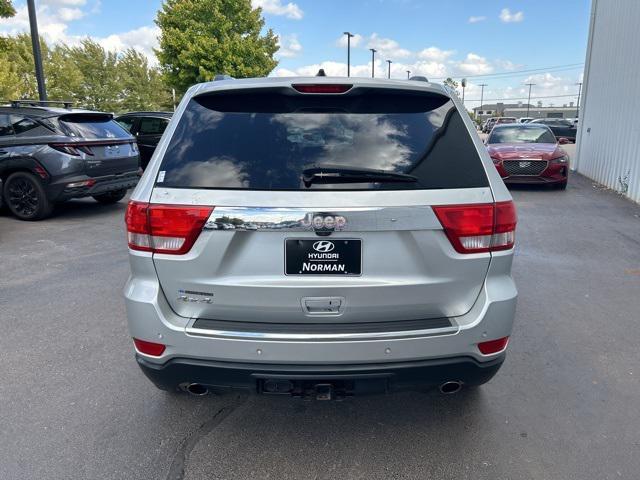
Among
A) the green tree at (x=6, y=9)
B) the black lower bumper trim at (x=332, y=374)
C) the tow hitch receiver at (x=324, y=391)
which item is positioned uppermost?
the green tree at (x=6, y=9)

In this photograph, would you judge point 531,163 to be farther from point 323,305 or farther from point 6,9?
point 6,9

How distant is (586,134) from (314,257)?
15696 millimetres

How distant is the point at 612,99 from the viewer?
12781 millimetres

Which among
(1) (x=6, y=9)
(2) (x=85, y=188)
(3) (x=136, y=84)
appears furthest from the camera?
(3) (x=136, y=84)

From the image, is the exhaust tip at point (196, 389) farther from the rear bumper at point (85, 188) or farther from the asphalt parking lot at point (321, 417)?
the rear bumper at point (85, 188)

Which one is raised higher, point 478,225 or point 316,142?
point 316,142

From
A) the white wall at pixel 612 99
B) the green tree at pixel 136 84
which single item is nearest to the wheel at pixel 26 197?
the white wall at pixel 612 99

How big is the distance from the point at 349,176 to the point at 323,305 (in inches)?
23.6

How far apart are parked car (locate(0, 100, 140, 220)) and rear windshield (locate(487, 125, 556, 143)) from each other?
387 inches

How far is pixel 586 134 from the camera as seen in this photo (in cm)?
1532

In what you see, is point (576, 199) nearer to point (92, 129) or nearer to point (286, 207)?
point (92, 129)

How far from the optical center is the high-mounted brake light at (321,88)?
2484 mm

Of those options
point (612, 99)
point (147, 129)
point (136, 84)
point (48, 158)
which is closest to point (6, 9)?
point (147, 129)

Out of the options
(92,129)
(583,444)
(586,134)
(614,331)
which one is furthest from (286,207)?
(586,134)
